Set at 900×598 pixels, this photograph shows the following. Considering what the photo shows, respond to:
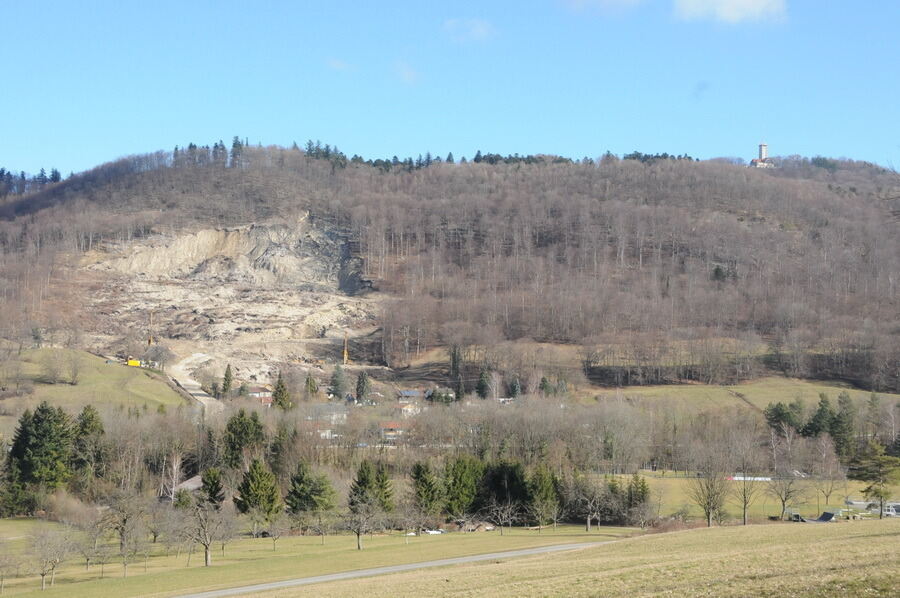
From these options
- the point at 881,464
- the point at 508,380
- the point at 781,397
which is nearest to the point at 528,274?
the point at 508,380

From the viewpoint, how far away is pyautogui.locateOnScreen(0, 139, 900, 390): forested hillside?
11475 cm

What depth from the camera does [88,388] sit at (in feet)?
304

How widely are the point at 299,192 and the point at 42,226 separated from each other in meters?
49.0

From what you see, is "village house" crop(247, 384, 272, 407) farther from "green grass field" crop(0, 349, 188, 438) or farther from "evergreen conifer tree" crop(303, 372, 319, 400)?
"green grass field" crop(0, 349, 188, 438)

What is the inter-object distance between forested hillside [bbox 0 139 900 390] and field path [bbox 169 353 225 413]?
74.9 feet

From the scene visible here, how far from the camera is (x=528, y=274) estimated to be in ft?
511

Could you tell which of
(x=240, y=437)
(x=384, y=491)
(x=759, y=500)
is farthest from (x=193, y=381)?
(x=759, y=500)

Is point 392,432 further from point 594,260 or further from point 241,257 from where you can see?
point 241,257

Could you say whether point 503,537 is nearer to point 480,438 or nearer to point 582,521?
point 582,521

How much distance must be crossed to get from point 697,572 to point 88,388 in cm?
8323

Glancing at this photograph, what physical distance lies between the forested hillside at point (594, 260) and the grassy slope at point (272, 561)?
195 ft

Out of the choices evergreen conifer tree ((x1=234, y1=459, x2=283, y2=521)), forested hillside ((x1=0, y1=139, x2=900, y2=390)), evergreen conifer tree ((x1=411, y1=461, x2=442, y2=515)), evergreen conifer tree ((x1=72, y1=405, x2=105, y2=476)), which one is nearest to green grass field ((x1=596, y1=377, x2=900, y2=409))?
forested hillside ((x1=0, y1=139, x2=900, y2=390))

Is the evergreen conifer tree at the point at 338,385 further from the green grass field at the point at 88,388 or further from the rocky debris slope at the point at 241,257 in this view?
the rocky debris slope at the point at 241,257

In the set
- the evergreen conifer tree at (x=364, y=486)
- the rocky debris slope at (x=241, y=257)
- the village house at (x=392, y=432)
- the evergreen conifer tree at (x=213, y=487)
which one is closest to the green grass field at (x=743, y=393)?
the village house at (x=392, y=432)
